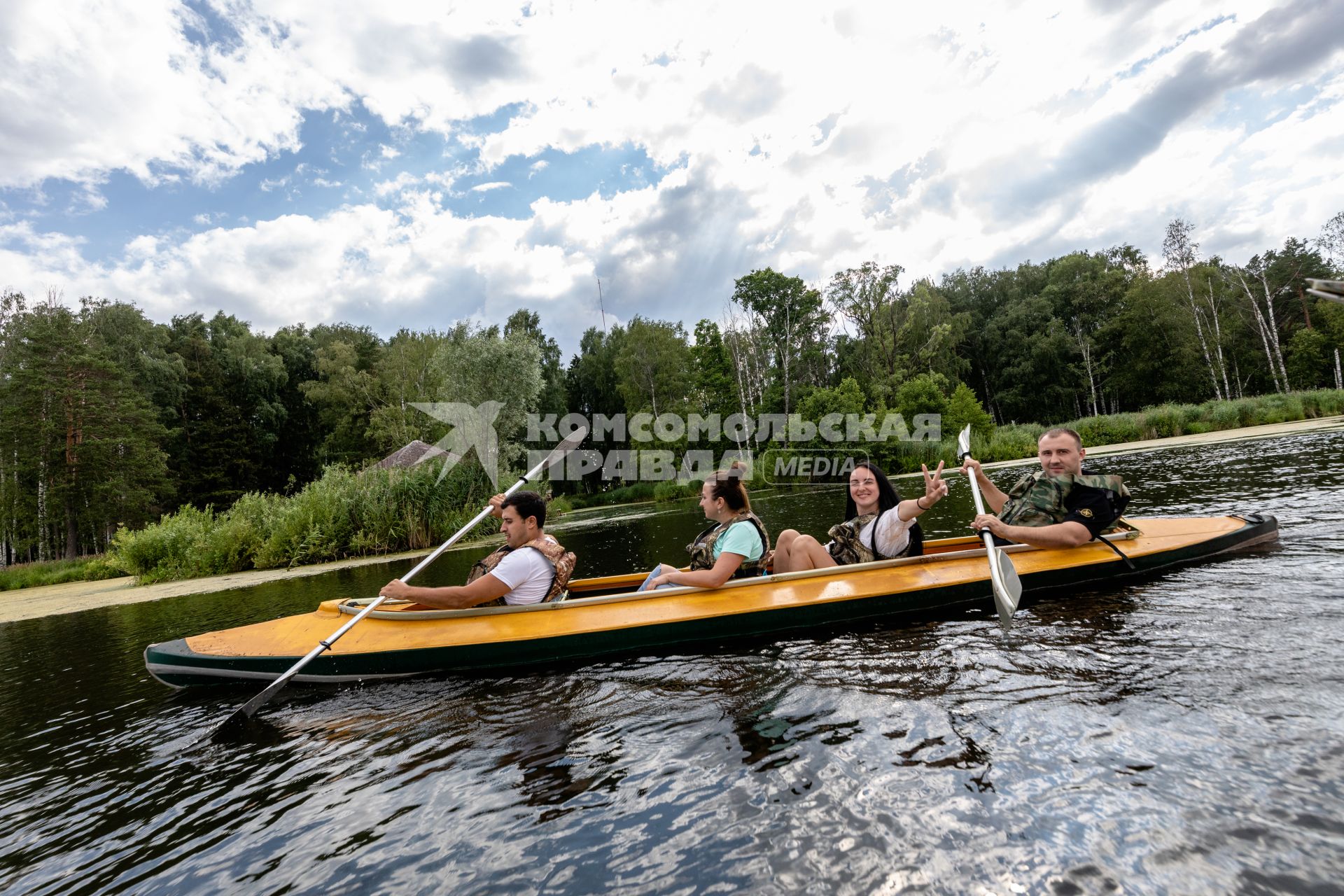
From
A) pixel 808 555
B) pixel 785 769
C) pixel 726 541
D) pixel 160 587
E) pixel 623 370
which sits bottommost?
pixel 785 769

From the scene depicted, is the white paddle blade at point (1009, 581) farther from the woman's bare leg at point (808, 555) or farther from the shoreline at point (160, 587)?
the shoreline at point (160, 587)

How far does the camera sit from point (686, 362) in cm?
3997

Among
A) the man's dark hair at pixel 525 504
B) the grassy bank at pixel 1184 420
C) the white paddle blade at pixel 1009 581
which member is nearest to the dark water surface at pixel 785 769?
the white paddle blade at pixel 1009 581

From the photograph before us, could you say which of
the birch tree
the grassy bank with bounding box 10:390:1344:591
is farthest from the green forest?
the grassy bank with bounding box 10:390:1344:591

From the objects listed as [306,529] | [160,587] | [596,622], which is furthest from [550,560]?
[160,587]

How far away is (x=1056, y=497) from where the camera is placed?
5.26 metres

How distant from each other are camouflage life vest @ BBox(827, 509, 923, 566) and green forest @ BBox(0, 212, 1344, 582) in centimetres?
2191

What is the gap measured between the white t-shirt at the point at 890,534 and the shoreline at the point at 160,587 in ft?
33.5

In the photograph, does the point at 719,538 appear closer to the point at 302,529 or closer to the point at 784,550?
the point at 784,550

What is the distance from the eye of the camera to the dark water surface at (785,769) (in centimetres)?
203

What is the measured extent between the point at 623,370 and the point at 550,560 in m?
36.8

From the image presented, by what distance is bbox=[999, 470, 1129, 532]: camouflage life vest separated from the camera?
204 inches

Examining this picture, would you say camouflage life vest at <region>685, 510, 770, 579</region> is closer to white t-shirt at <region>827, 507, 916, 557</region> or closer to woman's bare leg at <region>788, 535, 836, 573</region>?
woman's bare leg at <region>788, 535, 836, 573</region>

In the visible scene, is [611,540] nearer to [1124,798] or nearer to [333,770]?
[333,770]
